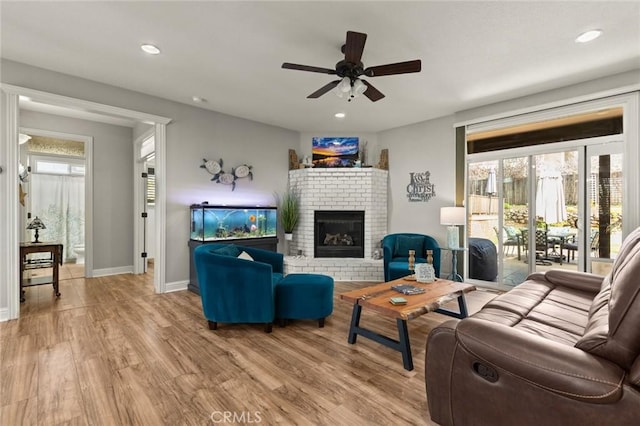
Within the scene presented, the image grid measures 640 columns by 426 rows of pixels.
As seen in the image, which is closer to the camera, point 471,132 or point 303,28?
point 303,28

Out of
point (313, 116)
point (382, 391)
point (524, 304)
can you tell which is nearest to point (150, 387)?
point (382, 391)

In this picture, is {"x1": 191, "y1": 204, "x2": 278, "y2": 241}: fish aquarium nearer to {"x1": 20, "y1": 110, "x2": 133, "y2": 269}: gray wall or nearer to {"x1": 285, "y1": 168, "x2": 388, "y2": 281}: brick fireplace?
{"x1": 285, "y1": 168, "x2": 388, "y2": 281}: brick fireplace

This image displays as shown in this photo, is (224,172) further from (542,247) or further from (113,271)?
(542,247)

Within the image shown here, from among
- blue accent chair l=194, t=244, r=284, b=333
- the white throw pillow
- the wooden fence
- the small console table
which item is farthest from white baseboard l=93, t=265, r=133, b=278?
the wooden fence

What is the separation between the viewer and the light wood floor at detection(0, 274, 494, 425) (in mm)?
1688

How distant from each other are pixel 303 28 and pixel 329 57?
52 centimetres

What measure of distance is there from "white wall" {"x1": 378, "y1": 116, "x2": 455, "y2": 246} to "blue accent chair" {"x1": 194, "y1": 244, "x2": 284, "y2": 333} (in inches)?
127

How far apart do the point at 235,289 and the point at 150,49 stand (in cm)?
238

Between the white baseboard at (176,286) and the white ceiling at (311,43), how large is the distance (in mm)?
2569

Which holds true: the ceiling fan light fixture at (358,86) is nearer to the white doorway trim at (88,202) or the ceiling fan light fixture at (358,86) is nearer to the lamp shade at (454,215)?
the lamp shade at (454,215)

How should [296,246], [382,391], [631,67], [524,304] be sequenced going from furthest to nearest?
[296,246]
[631,67]
[524,304]
[382,391]

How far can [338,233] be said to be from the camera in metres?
5.50

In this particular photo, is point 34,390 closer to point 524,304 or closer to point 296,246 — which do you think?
point 524,304

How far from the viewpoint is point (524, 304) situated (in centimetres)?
203
